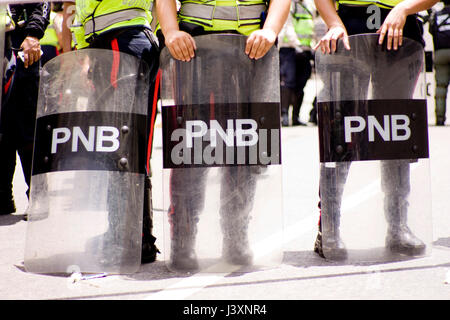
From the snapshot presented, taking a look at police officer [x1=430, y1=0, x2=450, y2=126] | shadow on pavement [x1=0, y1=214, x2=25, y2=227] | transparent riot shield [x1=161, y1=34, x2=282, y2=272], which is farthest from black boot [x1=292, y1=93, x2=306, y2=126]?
transparent riot shield [x1=161, y1=34, x2=282, y2=272]

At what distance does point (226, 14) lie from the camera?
3.15 metres

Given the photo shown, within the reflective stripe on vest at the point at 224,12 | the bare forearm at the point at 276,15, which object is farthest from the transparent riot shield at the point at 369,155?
the reflective stripe on vest at the point at 224,12

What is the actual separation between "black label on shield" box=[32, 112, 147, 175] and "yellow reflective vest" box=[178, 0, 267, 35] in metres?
0.55

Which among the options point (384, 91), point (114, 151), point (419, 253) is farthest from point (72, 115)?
point (419, 253)

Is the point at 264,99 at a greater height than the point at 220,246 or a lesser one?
greater

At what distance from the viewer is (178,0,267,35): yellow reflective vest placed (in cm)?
314

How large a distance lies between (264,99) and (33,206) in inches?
47.3

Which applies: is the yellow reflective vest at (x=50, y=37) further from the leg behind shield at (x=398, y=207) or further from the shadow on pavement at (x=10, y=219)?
the leg behind shield at (x=398, y=207)

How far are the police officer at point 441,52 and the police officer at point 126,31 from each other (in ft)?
19.7

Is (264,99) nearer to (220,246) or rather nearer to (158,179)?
(220,246)

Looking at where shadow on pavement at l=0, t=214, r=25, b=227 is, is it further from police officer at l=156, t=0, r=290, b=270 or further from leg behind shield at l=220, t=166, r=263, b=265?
leg behind shield at l=220, t=166, r=263, b=265

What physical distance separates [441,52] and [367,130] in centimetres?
595

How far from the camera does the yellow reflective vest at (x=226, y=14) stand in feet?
10.3

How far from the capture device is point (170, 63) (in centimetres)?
314
